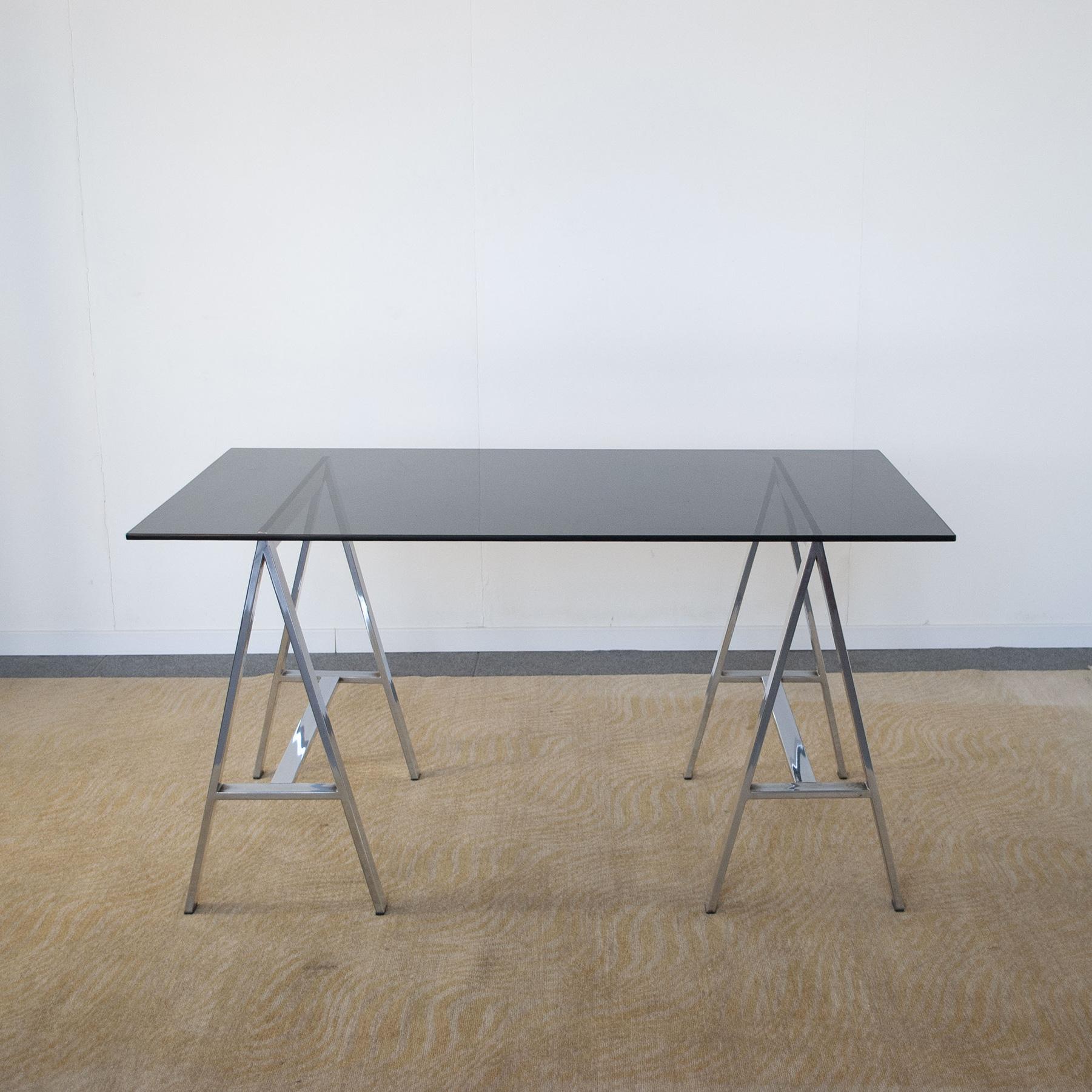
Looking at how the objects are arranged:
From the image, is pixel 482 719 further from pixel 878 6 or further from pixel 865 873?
pixel 878 6

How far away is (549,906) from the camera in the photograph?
2.60 m

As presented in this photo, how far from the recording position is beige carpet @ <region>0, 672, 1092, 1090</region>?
7.10 feet

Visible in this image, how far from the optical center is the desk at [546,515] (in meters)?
2.31

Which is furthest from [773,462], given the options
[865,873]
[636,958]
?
[636,958]

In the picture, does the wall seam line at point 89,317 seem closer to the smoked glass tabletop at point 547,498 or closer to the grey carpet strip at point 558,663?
the grey carpet strip at point 558,663

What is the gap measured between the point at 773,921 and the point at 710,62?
2.55 meters

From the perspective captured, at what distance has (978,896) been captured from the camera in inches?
103

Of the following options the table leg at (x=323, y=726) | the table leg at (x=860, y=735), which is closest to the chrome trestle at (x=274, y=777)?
the table leg at (x=323, y=726)

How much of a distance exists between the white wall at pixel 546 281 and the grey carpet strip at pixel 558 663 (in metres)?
0.07

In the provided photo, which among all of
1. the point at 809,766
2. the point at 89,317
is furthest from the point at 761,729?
the point at 89,317

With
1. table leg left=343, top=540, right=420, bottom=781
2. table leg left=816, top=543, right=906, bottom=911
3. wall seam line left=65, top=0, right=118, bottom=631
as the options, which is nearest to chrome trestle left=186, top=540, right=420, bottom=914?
table leg left=343, top=540, right=420, bottom=781

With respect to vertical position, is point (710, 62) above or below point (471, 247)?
above

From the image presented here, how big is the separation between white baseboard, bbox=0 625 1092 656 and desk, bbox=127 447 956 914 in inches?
38.9

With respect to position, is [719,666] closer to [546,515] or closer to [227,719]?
[546,515]
